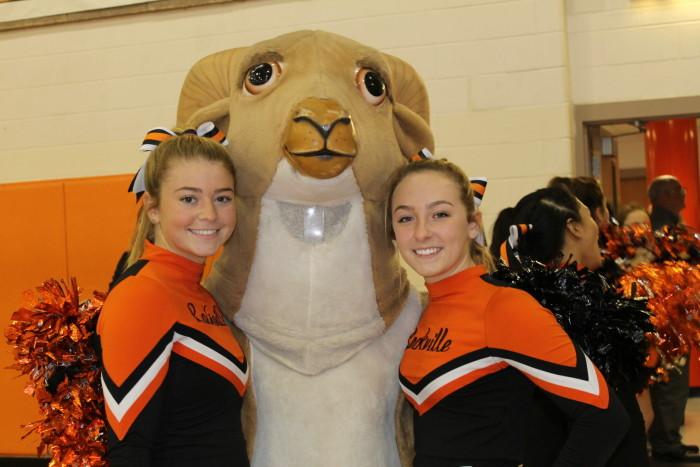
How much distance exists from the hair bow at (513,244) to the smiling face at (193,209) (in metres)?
0.76

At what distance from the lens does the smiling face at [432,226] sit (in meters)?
1.70

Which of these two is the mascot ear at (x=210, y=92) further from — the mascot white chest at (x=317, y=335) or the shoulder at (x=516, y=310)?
the shoulder at (x=516, y=310)

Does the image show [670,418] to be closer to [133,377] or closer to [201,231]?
[201,231]

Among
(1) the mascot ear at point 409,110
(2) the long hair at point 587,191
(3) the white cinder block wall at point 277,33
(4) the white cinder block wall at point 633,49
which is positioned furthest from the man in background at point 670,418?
(1) the mascot ear at point 409,110

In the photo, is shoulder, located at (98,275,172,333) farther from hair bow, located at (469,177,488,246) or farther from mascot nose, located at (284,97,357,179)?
hair bow, located at (469,177,488,246)

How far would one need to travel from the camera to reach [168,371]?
160 centimetres

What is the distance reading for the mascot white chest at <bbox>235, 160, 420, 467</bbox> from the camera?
1.83 m

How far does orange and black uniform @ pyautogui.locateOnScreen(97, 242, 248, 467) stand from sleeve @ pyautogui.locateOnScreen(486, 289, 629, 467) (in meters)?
0.55

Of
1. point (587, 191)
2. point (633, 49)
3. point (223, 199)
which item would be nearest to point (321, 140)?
point (223, 199)

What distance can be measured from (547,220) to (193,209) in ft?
3.79

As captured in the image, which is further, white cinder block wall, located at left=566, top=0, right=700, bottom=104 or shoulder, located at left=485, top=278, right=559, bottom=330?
white cinder block wall, located at left=566, top=0, right=700, bottom=104

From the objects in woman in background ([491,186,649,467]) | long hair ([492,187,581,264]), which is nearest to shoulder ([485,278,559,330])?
woman in background ([491,186,649,467])

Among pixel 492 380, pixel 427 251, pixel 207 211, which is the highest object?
pixel 207 211

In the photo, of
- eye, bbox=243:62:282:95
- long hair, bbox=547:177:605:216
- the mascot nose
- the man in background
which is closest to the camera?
the mascot nose
